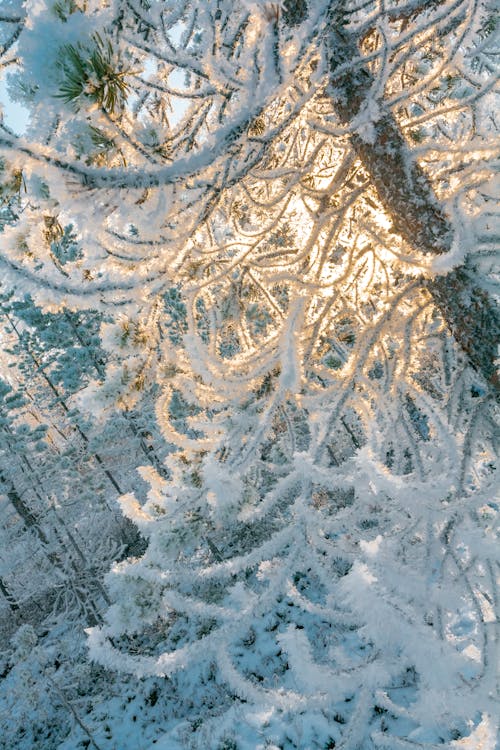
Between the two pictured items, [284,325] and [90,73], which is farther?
[284,325]

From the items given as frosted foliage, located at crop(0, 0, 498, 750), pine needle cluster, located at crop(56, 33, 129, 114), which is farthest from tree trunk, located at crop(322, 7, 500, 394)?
pine needle cluster, located at crop(56, 33, 129, 114)

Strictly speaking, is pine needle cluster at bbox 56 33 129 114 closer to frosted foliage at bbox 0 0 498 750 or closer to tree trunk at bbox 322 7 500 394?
frosted foliage at bbox 0 0 498 750

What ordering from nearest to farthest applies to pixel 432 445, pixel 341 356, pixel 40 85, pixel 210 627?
pixel 40 85, pixel 432 445, pixel 341 356, pixel 210 627

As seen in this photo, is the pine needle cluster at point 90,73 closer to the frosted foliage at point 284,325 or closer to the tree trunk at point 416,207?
the frosted foliage at point 284,325

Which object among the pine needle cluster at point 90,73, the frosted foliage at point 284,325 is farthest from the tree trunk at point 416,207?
the pine needle cluster at point 90,73

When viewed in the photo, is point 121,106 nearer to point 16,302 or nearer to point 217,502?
point 217,502

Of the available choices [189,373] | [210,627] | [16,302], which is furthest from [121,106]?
[16,302]

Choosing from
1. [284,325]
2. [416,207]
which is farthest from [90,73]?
[416,207]

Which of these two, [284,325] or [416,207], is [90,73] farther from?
[416,207]
